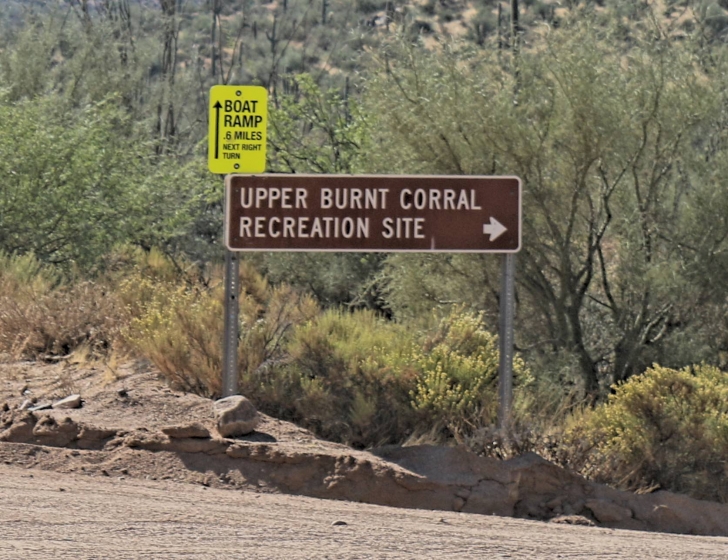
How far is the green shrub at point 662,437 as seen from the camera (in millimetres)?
8516

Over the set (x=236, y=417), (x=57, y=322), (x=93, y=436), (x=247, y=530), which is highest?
(x=57, y=322)

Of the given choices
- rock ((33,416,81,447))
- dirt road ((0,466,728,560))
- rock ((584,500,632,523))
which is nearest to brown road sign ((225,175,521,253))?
rock ((33,416,81,447))

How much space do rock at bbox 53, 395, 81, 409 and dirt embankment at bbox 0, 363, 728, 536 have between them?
462 millimetres

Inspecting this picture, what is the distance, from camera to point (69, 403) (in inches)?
349

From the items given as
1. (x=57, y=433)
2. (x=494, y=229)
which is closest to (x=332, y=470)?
(x=57, y=433)

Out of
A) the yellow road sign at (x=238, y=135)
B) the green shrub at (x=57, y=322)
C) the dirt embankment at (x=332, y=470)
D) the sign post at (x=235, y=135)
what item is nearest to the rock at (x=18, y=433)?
the dirt embankment at (x=332, y=470)

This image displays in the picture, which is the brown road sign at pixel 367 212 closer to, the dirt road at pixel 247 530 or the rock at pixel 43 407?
the rock at pixel 43 407

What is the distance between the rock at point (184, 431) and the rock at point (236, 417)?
15 centimetres

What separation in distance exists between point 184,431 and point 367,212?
222cm

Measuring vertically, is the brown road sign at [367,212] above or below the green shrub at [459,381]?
above

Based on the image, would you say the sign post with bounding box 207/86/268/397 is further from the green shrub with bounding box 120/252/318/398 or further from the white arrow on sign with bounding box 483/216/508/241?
the white arrow on sign with bounding box 483/216/508/241

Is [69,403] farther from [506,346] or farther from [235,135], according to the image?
[506,346]

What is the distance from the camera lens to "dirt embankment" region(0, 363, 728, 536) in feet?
25.0

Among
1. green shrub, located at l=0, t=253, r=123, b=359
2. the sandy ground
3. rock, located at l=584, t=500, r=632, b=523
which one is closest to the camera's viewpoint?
the sandy ground
